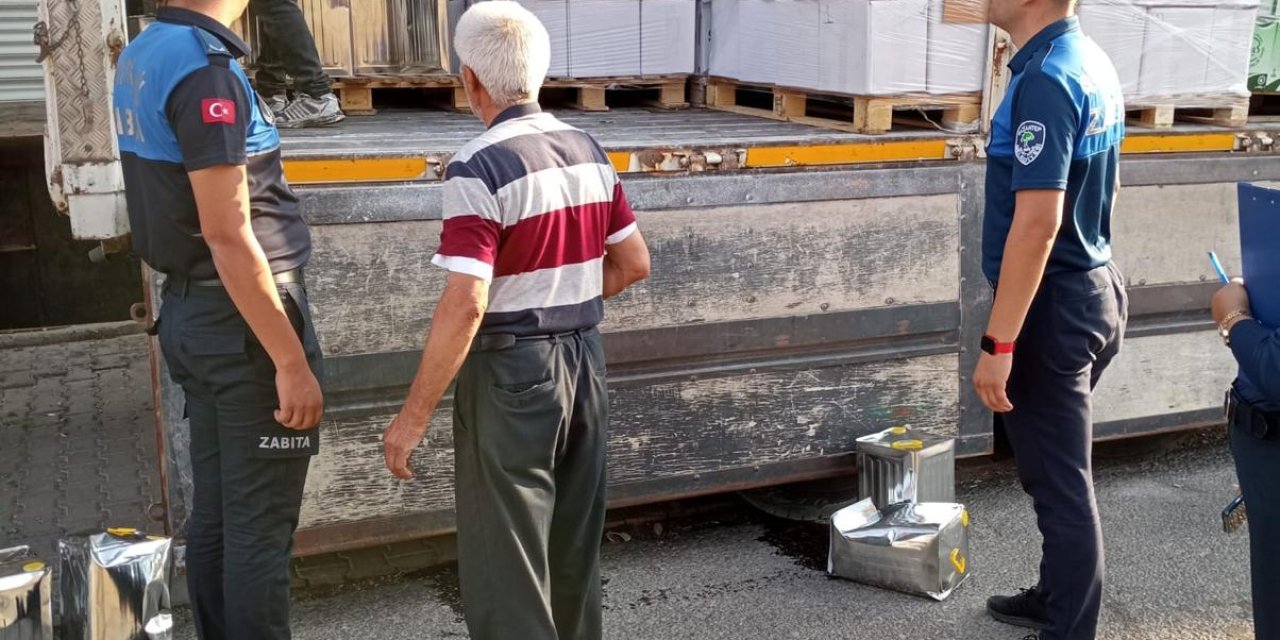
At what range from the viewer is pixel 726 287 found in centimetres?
424

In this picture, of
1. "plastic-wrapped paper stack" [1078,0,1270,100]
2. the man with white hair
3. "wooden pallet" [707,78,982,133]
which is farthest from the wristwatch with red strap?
"plastic-wrapped paper stack" [1078,0,1270,100]

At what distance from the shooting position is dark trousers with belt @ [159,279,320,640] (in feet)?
9.35

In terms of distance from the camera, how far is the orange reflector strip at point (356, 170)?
3658 millimetres

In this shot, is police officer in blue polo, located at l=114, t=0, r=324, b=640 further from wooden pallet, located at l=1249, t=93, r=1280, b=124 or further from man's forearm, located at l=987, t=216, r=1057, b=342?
wooden pallet, located at l=1249, t=93, r=1280, b=124

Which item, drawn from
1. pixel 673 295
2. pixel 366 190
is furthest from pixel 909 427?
pixel 366 190

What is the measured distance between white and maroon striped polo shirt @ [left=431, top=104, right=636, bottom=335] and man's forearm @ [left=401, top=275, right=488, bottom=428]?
58mm

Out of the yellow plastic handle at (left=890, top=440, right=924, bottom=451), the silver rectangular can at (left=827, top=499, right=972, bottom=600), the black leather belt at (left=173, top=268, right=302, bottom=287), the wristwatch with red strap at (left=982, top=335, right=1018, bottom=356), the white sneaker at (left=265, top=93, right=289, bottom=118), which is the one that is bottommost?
the silver rectangular can at (left=827, top=499, right=972, bottom=600)

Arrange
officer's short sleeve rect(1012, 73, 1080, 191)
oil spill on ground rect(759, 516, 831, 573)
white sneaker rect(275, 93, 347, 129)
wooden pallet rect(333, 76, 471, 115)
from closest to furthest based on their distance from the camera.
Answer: officer's short sleeve rect(1012, 73, 1080, 191) → oil spill on ground rect(759, 516, 831, 573) → white sneaker rect(275, 93, 347, 129) → wooden pallet rect(333, 76, 471, 115)

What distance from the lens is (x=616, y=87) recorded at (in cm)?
557

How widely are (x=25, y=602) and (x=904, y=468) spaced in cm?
284

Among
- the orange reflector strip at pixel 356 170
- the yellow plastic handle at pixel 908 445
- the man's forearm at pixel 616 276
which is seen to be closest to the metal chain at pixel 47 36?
the orange reflector strip at pixel 356 170

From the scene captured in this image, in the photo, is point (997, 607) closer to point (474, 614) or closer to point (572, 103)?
point (474, 614)

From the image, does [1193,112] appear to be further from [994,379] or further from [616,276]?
[616,276]

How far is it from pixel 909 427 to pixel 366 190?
7.44 feet
